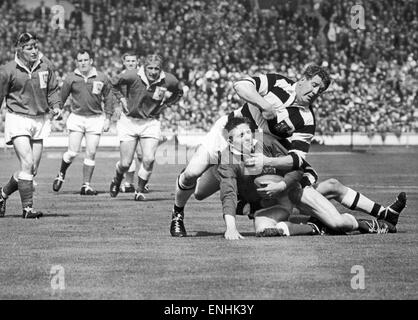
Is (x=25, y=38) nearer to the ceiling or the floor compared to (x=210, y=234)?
nearer to the ceiling

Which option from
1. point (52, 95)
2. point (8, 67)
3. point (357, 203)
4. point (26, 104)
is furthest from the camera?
point (52, 95)

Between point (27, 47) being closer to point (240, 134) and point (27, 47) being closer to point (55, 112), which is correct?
point (55, 112)

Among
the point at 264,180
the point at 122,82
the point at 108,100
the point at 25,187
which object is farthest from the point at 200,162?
the point at 108,100

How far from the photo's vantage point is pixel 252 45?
142ft

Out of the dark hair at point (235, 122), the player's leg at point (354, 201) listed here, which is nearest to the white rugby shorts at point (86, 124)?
the player's leg at point (354, 201)

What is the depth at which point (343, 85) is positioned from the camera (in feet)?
138

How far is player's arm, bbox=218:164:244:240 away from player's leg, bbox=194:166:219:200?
336 mm

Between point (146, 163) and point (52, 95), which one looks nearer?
point (52, 95)

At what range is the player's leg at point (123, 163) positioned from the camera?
1917 cm

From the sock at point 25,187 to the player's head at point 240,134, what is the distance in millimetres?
3738

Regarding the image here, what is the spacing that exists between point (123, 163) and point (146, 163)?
368 mm

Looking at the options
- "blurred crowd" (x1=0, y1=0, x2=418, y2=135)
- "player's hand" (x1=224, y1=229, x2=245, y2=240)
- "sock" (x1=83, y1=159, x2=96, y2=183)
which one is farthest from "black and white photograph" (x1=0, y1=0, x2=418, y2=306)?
"blurred crowd" (x1=0, y1=0, x2=418, y2=135)

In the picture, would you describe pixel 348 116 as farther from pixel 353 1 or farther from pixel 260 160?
pixel 260 160

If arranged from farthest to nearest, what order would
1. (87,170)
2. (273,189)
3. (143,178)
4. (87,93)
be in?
(87,93)
(87,170)
(143,178)
(273,189)
